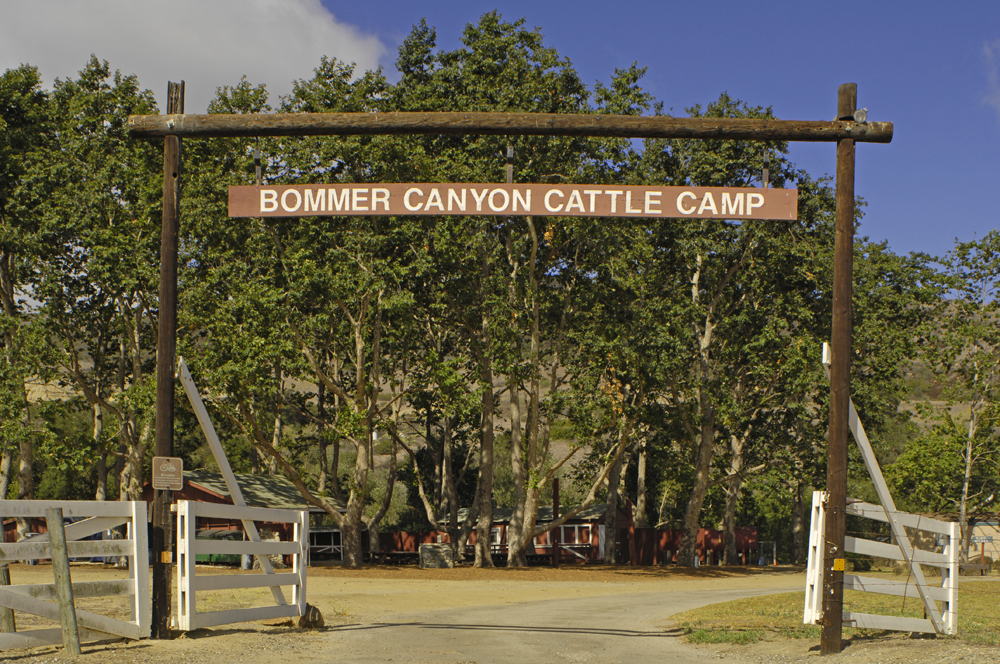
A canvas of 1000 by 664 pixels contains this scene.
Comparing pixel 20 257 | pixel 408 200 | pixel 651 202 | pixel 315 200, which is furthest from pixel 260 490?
pixel 651 202

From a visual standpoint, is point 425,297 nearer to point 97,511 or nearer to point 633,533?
point 633,533

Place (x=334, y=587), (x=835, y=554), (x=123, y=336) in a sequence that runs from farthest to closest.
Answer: (x=123, y=336), (x=334, y=587), (x=835, y=554)

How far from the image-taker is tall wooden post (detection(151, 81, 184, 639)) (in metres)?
11.0

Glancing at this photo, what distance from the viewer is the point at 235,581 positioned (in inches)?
455

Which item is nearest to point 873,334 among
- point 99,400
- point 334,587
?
point 334,587

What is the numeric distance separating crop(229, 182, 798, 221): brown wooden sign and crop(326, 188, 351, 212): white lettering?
0.5 inches

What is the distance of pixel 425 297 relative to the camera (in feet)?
120

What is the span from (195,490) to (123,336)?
707 centimetres

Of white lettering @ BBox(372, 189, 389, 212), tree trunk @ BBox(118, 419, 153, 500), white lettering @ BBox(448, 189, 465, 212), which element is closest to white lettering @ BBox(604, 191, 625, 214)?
white lettering @ BBox(448, 189, 465, 212)

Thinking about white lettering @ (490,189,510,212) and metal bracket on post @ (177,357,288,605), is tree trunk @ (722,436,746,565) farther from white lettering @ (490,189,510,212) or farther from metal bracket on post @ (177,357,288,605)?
white lettering @ (490,189,510,212)

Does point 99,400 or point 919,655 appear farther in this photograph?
point 99,400

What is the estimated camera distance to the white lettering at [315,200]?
1172cm

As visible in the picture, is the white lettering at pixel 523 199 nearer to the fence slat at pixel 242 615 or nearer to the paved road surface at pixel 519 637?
the paved road surface at pixel 519 637

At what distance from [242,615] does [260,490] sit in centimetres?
2870
